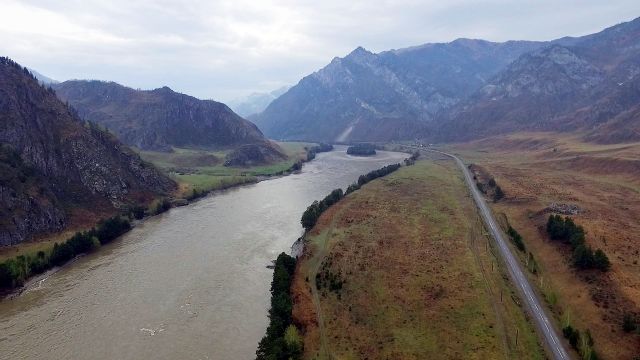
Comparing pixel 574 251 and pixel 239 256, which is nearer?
pixel 574 251

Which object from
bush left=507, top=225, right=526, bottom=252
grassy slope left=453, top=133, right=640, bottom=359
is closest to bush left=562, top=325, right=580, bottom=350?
grassy slope left=453, top=133, right=640, bottom=359

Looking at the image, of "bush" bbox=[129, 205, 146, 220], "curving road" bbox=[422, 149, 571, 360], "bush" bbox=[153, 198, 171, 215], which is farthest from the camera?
"bush" bbox=[153, 198, 171, 215]

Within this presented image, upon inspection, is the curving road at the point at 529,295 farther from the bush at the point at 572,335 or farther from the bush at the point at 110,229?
the bush at the point at 110,229

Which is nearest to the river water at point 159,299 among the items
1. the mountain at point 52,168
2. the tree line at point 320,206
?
the tree line at point 320,206

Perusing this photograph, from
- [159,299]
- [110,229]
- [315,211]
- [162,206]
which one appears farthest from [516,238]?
[162,206]

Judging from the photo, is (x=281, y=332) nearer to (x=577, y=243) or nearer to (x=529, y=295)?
(x=529, y=295)

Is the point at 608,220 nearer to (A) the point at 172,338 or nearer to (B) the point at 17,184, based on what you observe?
(A) the point at 172,338

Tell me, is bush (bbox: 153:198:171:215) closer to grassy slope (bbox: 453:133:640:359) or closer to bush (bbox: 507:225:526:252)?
bush (bbox: 507:225:526:252)

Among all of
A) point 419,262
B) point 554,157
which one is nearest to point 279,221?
point 419,262
